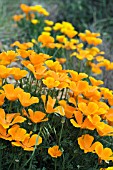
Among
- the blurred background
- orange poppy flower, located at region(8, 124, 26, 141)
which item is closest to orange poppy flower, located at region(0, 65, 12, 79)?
orange poppy flower, located at region(8, 124, 26, 141)

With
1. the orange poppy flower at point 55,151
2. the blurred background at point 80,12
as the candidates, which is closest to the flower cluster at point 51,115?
the orange poppy flower at point 55,151

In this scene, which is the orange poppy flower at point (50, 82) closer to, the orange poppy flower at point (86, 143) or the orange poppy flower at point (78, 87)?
the orange poppy flower at point (78, 87)

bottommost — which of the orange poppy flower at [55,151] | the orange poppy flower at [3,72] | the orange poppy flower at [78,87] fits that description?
the orange poppy flower at [55,151]

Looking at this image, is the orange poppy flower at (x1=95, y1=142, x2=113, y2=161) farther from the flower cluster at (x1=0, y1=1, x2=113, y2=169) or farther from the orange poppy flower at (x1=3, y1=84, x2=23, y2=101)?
the orange poppy flower at (x1=3, y1=84, x2=23, y2=101)

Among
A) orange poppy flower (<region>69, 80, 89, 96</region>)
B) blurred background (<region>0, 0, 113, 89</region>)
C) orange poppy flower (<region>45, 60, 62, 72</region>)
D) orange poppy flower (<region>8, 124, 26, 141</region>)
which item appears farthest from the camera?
blurred background (<region>0, 0, 113, 89</region>)

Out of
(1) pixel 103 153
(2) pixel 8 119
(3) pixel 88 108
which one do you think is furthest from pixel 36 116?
(1) pixel 103 153

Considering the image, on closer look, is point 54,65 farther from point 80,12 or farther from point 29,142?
point 80,12

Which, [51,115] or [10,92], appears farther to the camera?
[51,115]

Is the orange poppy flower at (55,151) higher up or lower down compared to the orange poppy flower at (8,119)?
lower down
